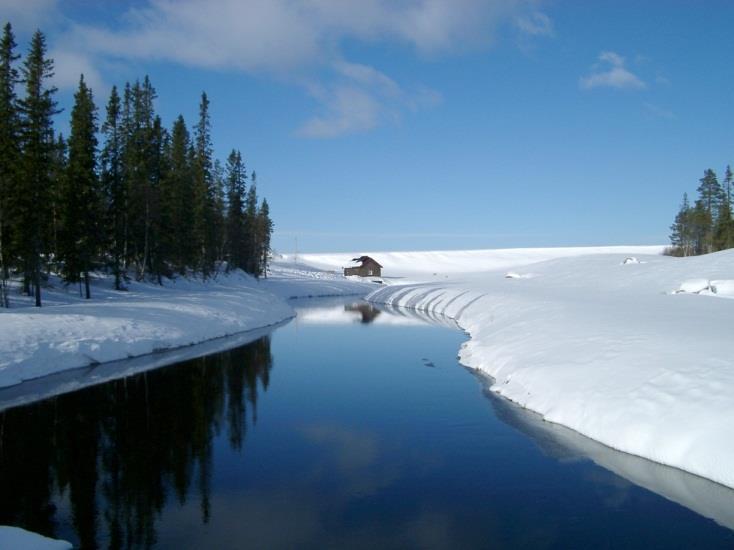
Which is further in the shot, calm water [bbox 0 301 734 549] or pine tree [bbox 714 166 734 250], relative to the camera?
pine tree [bbox 714 166 734 250]

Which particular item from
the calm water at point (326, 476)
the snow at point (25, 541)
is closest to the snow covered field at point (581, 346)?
the calm water at point (326, 476)

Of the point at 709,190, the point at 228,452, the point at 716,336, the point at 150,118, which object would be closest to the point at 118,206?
the point at 150,118

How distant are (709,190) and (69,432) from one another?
327 feet

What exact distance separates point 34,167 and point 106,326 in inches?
461

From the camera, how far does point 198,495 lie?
8.31 m

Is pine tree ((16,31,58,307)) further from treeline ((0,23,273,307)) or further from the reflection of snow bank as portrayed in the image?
the reflection of snow bank

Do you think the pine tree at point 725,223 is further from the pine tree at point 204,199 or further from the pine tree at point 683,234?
the pine tree at point 204,199

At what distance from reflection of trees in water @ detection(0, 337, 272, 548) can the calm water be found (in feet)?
0.13

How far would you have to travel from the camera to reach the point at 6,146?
95.2ft

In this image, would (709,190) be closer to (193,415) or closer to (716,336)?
(716,336)

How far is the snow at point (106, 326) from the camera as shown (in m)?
17.4

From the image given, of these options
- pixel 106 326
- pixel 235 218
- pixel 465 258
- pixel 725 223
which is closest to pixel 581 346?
pixel 106 326

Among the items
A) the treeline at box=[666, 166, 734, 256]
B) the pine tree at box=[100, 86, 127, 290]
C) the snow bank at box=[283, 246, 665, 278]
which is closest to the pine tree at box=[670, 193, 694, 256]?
the treeline at box=[666, 166, 734, 256]

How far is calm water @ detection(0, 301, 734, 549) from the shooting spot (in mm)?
7227
